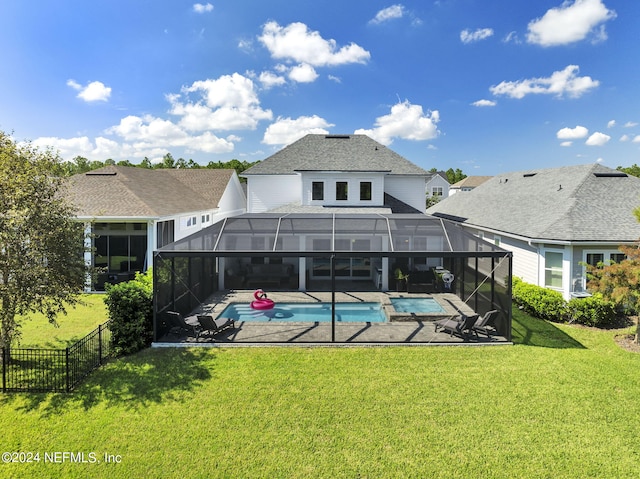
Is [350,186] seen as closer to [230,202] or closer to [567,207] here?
[567,207]

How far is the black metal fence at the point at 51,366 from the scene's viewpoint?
332 inches

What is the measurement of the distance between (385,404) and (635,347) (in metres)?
9.27

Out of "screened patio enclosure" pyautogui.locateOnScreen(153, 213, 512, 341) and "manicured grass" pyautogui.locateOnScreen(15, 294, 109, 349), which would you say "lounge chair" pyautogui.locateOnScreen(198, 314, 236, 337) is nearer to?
"screened patio enclosure" pyautogui.locateOnScreen(153, 213, 512, 341)

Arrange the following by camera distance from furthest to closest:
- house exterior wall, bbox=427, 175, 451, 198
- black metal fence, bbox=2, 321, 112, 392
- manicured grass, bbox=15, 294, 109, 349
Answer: house exterior wall, bbox=427, 175, 451, 198
manicured grass, bbox=15, 294, 109, 349
black metal fence, bbox=2, 321, 112, 392

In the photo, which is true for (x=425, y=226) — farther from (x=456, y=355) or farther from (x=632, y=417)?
(x=632, y=417)

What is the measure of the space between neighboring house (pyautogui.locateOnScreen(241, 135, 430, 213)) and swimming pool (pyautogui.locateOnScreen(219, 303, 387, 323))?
722 centimetres

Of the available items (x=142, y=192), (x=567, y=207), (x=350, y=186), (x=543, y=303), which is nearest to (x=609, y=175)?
(x=567, y=207)

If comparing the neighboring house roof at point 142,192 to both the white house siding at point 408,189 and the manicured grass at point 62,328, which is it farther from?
the white house siding at point 408,189

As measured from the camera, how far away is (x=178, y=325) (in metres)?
11.9

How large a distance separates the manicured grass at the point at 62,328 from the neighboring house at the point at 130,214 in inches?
83.0

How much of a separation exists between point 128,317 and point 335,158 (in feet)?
54.7

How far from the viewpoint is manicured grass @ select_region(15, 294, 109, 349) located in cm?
1135

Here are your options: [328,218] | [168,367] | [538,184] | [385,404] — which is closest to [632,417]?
[385,404]

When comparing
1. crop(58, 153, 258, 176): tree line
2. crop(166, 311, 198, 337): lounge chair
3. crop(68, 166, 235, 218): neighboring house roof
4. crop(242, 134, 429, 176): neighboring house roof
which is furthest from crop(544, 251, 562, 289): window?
crop(58, 153, 258, 176): tree line
